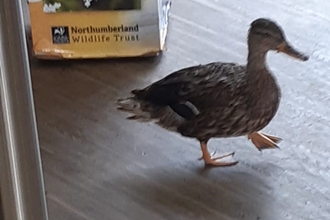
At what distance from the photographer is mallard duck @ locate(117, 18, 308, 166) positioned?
1.50 m

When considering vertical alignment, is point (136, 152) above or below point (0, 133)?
below

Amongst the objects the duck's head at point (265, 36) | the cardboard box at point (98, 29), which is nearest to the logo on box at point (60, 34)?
the cardboard box at point (98, 29)

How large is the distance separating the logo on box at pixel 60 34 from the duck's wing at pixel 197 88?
0.45 m

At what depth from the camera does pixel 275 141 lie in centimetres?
163

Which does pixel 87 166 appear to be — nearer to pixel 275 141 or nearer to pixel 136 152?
pixel 136 152

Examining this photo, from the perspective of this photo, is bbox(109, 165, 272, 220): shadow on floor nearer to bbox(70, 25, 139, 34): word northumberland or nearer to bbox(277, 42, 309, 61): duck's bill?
bbox(277, 42, 309, 61): duck's bill

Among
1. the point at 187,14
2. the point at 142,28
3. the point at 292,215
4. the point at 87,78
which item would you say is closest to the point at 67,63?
the point at 87,78

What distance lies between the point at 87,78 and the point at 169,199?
1.56 feet

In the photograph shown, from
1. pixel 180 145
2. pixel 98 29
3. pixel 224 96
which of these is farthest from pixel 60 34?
pixel 224 96

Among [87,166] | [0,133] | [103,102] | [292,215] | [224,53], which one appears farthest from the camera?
[224,53]

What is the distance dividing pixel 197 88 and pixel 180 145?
180mm

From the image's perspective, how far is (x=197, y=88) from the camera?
4.94 ft

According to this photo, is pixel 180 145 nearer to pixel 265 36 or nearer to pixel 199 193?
pixel 199 193

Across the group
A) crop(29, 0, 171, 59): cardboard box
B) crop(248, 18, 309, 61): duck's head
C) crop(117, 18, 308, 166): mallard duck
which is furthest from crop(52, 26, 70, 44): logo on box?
crop(248, 18, 309, 61): duck's head
